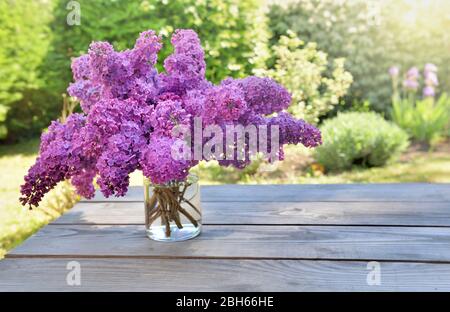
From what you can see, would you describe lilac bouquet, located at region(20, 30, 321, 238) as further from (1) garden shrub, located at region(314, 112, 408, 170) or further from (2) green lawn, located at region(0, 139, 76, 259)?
(1) garden shrub, located at region(314, 112, 408, 170)

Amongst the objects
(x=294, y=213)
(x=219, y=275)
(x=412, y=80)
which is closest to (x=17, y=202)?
(x=294, y=213)

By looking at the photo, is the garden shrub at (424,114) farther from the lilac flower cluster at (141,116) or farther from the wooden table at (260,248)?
the lilac flower cluster at (141,116)

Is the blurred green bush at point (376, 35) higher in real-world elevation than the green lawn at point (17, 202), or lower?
higher

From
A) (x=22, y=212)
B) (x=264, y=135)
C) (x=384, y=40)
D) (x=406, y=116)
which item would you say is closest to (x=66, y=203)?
(x=22, y=212)

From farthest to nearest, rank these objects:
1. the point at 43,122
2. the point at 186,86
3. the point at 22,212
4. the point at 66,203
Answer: the point at 43,122
the point at 22,212
the point at 66,203
the point at 186,86

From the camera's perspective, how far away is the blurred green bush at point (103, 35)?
621 cm

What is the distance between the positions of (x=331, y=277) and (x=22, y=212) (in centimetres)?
410

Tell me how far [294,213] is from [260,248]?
1.36 ft

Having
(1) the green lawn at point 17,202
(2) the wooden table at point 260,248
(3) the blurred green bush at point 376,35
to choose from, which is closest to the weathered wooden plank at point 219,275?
Answer: (2) the wooden table at point 260,248

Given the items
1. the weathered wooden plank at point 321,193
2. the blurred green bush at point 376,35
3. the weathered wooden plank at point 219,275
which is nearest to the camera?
the weathered wooden plank at point 219,275

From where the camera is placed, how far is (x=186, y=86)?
1.80 metres

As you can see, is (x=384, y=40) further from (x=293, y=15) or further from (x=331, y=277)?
(x=331, y=277)

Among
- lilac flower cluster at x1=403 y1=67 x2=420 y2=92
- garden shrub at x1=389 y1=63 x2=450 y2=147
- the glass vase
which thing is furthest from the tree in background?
the glass vase

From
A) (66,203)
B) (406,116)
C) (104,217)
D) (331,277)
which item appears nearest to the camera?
(331,277)
